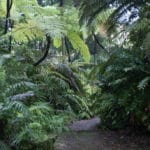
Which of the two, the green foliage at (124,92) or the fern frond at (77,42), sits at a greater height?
the fern frond at (77,42)

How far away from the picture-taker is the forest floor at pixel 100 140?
4.85 m

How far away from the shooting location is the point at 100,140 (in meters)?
5.32

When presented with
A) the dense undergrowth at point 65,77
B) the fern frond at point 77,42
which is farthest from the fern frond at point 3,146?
the fern frond at point 77,42

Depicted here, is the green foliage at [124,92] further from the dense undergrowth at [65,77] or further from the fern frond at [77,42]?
the fern frond at [77,42]

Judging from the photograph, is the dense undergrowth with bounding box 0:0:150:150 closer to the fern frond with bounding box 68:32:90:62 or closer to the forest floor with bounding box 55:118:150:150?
the fern frond with bounding box 68:32:90:62

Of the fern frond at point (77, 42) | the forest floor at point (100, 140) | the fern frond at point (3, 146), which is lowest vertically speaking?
the forest floor at point (100, 140)

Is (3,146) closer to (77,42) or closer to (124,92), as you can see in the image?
(124,92)

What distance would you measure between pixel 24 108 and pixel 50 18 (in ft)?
6.90

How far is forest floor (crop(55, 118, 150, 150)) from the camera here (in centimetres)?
485

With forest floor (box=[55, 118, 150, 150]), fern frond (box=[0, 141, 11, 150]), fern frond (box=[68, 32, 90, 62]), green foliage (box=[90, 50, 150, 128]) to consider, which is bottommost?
forest floor (box=[55, 118, 150, 150])

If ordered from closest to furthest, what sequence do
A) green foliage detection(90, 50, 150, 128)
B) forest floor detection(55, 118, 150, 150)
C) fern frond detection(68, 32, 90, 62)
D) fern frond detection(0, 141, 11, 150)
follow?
fern frond detection(0, 141, 11, 150), forest floor detection(55, 118, 150, 150), green foliage detection(90, 50, 150, 128), fern frond detection(68, 32, 90, 62)

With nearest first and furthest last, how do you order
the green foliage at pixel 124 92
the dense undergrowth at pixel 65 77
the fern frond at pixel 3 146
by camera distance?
the fern frond at pixel 3 146 → the dense undergrowth at pixel 65 77 → the green foliage at pixel 124 92

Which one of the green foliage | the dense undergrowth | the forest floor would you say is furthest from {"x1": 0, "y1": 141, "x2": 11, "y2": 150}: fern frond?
the green foliage

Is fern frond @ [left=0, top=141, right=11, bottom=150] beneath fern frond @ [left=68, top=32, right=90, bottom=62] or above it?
beneath
